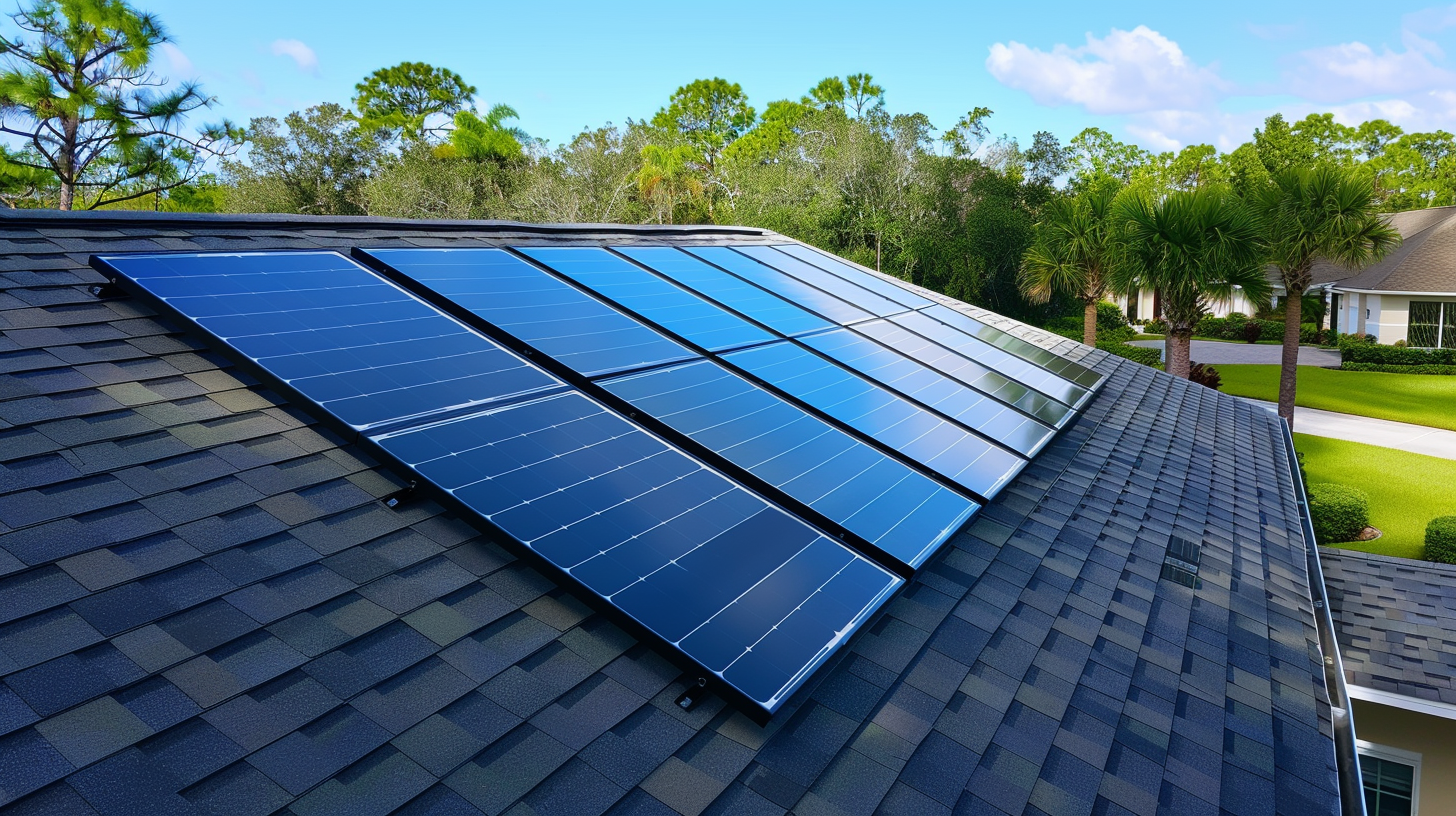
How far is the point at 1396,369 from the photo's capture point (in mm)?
39156

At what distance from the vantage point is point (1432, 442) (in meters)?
26.3

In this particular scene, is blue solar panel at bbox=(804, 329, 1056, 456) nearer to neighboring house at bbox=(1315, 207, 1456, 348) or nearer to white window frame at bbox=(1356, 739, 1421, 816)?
white window frame at bbox=(1356, 739, 1421, 816)

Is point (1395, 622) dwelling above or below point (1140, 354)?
below

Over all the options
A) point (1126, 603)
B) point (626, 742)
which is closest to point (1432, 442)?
point (1126, 603)

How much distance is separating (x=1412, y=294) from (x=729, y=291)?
5172 cm

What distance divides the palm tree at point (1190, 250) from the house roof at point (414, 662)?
21.7 m

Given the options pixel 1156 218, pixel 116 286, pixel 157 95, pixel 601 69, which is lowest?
pixel 116 286

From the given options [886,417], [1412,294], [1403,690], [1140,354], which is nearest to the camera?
[886,417]

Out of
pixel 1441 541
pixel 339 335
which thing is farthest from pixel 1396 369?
pixel 339 335

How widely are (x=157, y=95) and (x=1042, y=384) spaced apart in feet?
121

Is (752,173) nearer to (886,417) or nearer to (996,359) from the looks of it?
(996,359)

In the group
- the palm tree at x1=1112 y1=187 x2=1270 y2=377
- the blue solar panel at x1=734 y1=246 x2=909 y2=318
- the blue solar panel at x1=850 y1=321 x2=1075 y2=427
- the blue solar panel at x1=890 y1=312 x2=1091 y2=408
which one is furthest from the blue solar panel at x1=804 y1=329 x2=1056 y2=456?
the palm tree at x1=1112 y1=187 x2=1270 y2=377

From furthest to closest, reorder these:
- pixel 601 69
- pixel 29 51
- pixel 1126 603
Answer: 1. pixel 601 69
2. pixel 29 51
3. pixel 1126 603

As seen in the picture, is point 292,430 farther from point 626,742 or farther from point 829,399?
point 829,399
